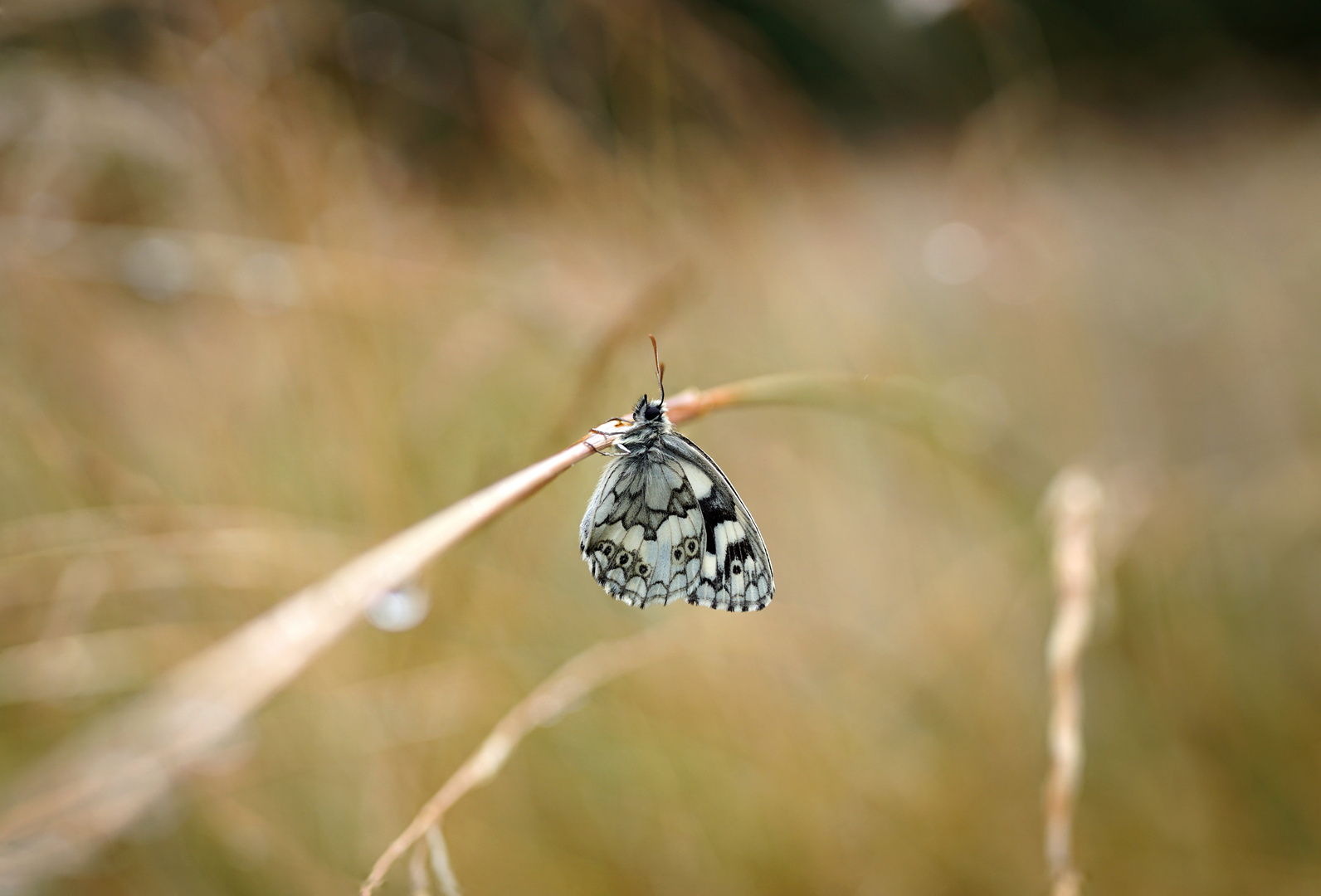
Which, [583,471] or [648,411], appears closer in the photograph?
[648,411]

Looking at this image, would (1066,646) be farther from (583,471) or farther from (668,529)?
(583,471)

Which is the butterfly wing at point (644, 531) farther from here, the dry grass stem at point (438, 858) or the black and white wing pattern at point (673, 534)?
the dry grass stem at point (438, 858)

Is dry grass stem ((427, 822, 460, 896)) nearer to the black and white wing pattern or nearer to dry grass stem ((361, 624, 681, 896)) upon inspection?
dry grass stem ((361, 624, 681, 896))

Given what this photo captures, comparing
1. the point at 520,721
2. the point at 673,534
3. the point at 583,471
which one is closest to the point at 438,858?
the point at 520,721

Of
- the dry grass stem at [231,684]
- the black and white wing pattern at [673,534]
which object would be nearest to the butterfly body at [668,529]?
the black and white wing pattern at [673,534]

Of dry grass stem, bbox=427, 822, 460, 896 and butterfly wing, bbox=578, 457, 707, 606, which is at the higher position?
butterfly wing, bbox=578, 457, 707, 606

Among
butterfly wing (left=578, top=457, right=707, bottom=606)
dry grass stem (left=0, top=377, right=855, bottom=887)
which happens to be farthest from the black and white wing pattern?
dry grass stem (left=0, top=377, right=855, bottom=887)

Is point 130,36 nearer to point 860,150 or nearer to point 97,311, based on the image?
point 97,311

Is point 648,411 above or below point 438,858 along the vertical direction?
above
